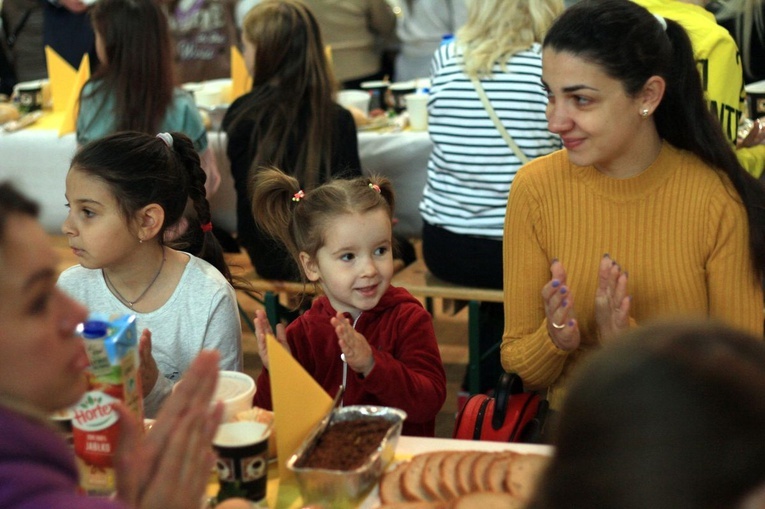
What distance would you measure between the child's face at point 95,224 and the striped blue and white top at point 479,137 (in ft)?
4.36

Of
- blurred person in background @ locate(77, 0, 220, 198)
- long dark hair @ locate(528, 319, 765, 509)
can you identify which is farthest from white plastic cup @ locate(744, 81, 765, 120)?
long dark hair @ locate(528, 319, 765, 509)

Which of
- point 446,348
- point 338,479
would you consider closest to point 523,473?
point 338,479

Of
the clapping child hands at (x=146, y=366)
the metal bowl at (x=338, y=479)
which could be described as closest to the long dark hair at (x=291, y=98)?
the clapping child hands at (x=146, y=366)

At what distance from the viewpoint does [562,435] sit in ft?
3.01

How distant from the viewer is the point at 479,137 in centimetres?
316

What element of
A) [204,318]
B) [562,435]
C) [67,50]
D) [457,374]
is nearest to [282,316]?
[457,374]

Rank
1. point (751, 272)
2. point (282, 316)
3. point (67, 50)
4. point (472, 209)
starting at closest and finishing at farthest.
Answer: point (751, 272) → point (472, 209) → point (282, 316) → point (67, 50)

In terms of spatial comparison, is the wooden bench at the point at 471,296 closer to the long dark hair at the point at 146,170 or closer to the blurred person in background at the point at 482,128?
the blurred person in background at the point at 482,128

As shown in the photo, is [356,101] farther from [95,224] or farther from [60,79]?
[95,224]

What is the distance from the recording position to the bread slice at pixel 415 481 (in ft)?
4.78

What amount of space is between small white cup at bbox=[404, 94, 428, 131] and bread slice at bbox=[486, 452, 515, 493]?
247cm

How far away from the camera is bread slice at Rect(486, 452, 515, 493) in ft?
4.72

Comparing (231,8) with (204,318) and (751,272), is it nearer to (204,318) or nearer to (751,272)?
(204,318)

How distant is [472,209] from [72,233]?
4.72 ft
